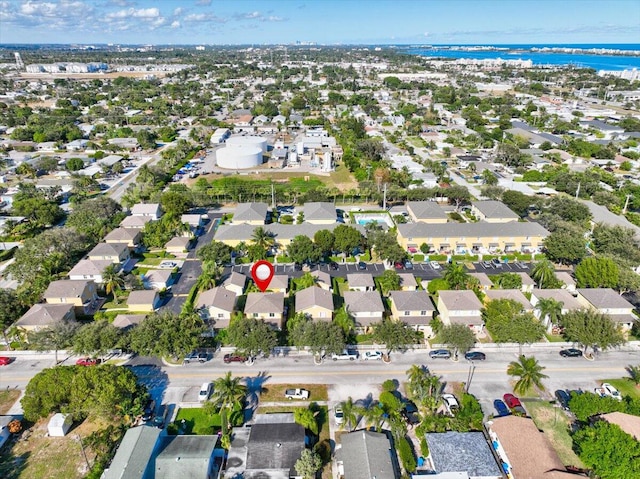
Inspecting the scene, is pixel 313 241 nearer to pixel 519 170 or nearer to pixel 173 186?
pixel 173 186

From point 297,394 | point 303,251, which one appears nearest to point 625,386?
point 297,394

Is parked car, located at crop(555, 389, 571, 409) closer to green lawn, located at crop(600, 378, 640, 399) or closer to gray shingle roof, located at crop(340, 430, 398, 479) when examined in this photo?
green lawn, located at crop(600, 378, 640, 399)

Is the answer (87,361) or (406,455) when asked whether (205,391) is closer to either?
(87,361)

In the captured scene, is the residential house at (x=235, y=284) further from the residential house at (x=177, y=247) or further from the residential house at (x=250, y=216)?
the residential house at (x=250, y=216)

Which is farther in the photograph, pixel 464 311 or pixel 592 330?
pixel 464 311

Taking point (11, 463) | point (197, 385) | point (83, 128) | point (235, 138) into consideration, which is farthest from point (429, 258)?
point (83, 128)
